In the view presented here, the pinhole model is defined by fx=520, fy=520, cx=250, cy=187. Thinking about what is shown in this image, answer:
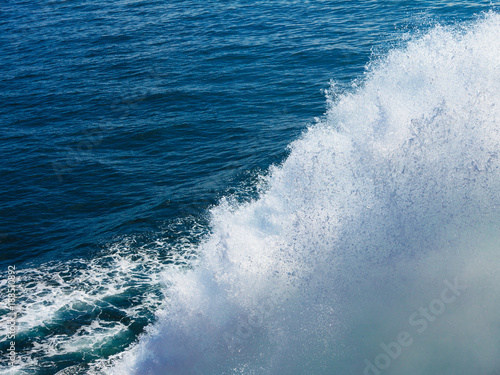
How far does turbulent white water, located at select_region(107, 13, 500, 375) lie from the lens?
10523 mm

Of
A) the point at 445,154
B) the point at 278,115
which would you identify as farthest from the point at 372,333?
the point at 278,115

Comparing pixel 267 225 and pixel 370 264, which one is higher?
pixel 267 225

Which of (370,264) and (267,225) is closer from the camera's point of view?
(370,264)

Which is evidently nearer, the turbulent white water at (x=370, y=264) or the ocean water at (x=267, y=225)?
the turbulent white water at (x=370, y=264)

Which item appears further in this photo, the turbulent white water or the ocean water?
the ocean water

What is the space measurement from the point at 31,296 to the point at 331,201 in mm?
7702

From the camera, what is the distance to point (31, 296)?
12.8 metres

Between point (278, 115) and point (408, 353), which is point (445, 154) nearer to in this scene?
point (408, 353)

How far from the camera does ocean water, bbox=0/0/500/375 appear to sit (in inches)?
427

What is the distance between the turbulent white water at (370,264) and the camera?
10.5m

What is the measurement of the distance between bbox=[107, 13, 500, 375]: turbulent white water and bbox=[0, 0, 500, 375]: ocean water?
33mm

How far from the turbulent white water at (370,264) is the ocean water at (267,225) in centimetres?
3

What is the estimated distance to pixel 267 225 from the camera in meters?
13.0

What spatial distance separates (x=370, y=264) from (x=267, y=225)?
278 centimetres
